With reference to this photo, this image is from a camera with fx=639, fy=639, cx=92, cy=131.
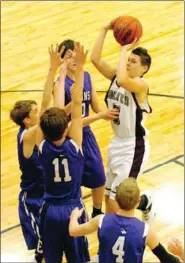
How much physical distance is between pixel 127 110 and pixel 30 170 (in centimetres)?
86

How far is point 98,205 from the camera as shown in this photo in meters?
5.39

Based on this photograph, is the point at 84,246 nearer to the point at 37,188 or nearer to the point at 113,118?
the point at 37,188

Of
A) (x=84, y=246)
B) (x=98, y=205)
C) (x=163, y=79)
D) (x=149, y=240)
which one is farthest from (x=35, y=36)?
(x=149, y=240)

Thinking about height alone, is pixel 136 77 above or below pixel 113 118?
above

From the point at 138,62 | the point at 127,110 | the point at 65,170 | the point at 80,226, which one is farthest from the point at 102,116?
the point at 80,226

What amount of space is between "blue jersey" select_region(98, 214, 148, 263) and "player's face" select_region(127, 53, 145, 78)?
1537 mm

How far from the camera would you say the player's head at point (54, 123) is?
150 inches

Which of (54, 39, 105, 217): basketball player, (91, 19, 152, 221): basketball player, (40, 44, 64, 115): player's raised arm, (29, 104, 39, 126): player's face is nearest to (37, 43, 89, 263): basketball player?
(40, 44, 64, 115): player's raised arm

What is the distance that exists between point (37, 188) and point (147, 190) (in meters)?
1.55

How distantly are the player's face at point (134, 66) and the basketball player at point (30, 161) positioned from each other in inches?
27.3

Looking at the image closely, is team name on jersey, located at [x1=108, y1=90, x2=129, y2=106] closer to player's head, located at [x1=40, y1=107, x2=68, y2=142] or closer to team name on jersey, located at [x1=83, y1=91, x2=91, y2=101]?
team name on jersey, located at [x1=83, y1=91, x2=91, y2=101]

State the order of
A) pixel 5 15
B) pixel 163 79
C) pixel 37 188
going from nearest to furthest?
pixel 37 188 → pixel 163 79 → pixel 5 15

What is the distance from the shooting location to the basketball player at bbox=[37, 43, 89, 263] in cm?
389

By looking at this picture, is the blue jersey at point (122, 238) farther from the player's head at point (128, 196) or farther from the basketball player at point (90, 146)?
the basketball player at point (90, 146)
